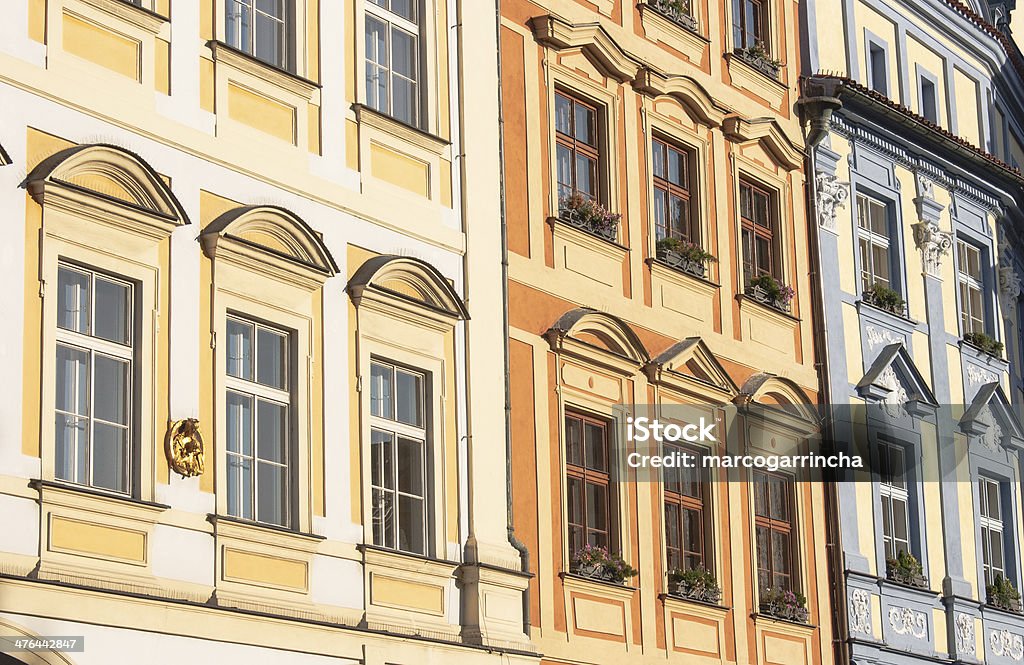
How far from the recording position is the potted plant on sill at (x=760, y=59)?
22250 millimetres

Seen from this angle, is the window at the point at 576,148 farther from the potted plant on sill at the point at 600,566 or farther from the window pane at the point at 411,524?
the window pane at the point at 411,524

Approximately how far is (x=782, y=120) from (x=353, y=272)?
8.62m

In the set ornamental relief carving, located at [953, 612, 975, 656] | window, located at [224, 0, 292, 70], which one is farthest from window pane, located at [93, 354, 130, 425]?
ornamental relief carving, located at [953, 612, 975, 656]

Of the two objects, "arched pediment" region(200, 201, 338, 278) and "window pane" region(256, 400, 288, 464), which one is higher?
"arched pediment" region(200, 201, 338, 278)

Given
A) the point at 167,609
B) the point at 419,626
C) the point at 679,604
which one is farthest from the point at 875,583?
the point at 167,609

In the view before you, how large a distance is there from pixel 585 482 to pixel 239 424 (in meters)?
4.80

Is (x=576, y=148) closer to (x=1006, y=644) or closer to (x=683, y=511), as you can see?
(x=683, y=511)

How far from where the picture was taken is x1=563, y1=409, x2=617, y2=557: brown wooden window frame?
18.0 metres

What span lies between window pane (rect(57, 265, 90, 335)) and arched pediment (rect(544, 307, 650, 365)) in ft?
18.7

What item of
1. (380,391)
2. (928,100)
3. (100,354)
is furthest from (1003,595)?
(100,354)

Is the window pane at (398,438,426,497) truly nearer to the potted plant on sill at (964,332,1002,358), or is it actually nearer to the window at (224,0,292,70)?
the window at (224,0,292,70)

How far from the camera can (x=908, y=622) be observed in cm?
2305

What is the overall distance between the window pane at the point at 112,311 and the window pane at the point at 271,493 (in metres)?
1.67

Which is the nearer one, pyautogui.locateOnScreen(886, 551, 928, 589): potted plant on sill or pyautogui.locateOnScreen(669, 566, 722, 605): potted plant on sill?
pyautogui.locateOnScreen(669, 566, 722, 605): potted plant on sill
